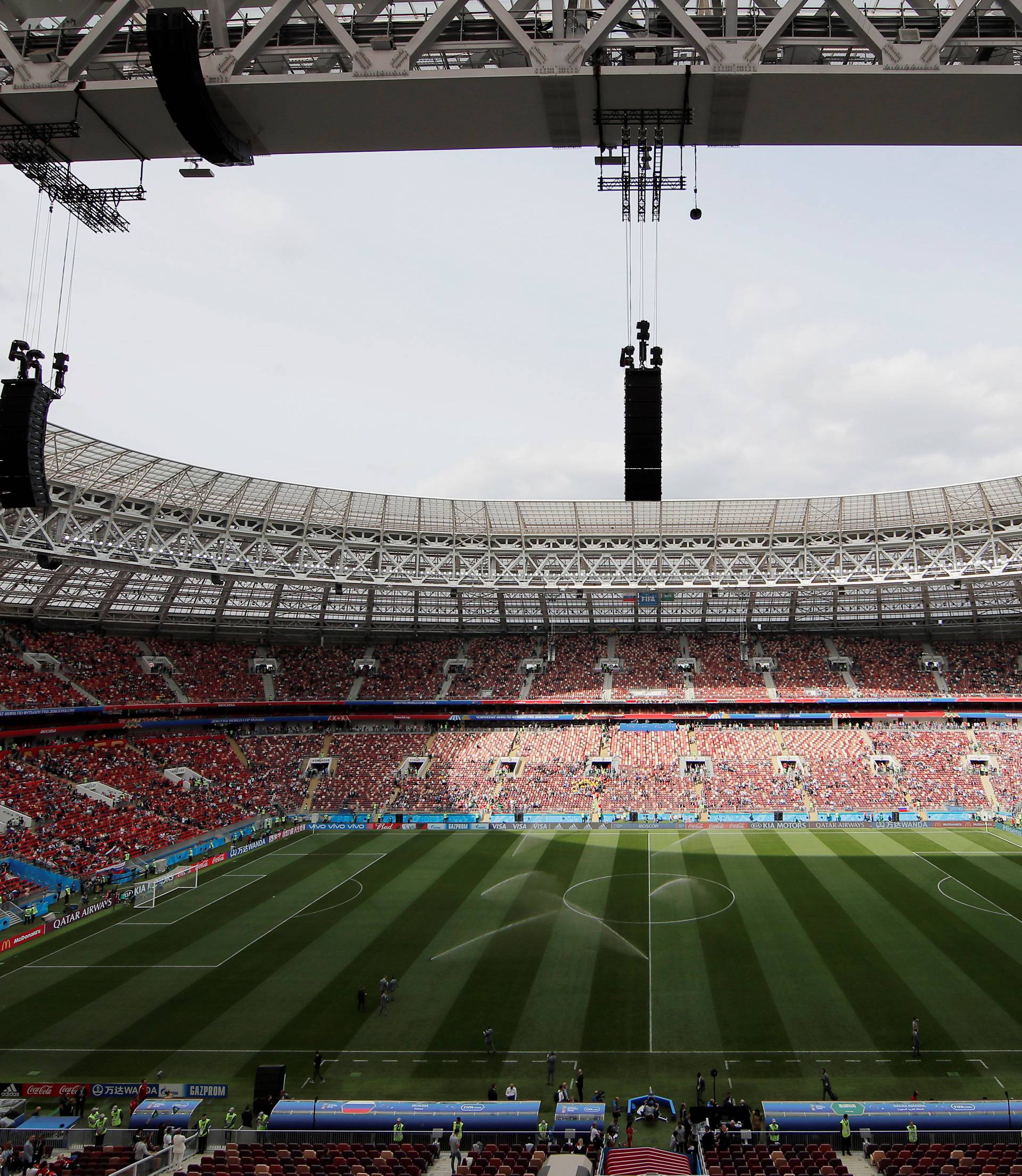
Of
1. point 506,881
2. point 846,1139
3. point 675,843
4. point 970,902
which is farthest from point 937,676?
point 846,1139

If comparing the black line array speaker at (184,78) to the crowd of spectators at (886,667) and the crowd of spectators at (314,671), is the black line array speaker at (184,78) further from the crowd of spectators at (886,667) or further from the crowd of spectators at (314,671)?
the crowd of spectators at (886,667)

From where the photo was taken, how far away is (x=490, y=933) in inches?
1110

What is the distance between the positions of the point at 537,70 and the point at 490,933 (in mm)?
27050

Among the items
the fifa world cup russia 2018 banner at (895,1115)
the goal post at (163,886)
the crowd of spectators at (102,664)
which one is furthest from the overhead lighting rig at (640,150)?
the crowd of spectators at (102,664)

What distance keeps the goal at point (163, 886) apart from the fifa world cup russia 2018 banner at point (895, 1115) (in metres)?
27.4

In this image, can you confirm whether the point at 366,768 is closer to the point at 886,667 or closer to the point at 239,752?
the point at 239,752

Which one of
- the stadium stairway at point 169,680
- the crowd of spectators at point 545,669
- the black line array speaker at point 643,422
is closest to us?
the black line array speaker at point 643,422

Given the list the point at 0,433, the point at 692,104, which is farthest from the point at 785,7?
the point at 0,433

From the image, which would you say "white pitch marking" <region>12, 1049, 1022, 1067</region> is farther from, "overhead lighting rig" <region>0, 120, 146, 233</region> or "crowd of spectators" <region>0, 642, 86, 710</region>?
"crowd of spectators" <region>0, 642, 86, 710</region>

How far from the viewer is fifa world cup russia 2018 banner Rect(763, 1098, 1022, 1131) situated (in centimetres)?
1535

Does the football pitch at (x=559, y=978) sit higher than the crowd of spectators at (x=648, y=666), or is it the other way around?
the crowd of spectators at (x=648, y=666)

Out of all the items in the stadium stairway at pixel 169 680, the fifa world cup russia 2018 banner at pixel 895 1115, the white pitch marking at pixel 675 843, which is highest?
the stadium stairway at pixel 169 680

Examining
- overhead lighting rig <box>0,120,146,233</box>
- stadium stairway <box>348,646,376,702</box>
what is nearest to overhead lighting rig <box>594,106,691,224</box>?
overhead lighting rig <box>0,120,146,233</box>

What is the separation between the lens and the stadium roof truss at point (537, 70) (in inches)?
270
